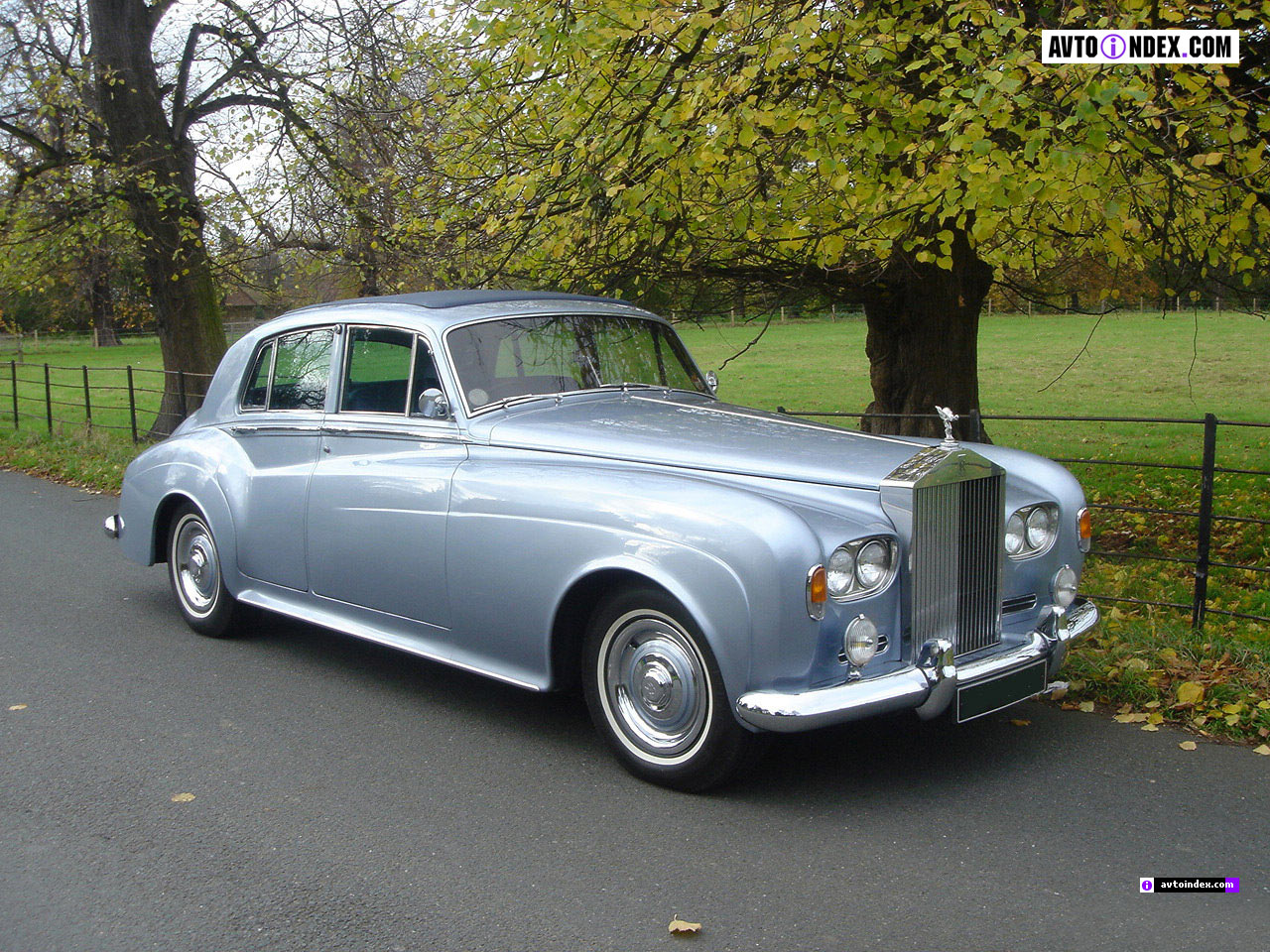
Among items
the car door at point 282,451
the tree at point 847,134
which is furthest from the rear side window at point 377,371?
the tree at point 847,134

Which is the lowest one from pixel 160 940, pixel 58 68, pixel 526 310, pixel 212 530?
pixel 160 940

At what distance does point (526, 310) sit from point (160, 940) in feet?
10.6

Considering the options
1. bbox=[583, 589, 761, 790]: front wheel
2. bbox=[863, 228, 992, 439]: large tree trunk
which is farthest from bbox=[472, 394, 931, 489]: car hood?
bbox=[863, 228, 992, 439]: large tree trunk

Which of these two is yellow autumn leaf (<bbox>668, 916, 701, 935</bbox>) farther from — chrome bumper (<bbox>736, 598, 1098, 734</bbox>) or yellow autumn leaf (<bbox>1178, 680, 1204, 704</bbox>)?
yellow autumn leaf (<bbox>1178, 680, 1204, 704</bbox>)

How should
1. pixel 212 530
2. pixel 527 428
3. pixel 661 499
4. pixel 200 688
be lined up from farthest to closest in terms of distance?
pixel 212 530, pixel 200 688, pixel 527 428, pixel 661 499

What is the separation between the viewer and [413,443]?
5.26 metres

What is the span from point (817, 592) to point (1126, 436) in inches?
577

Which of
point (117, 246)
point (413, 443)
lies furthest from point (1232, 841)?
point (117, 246)

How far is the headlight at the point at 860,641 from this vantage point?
3902 mm

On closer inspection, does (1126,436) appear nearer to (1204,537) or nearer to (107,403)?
(1204,537)

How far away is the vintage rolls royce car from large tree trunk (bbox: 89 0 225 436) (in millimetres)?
9313

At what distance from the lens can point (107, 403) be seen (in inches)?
983

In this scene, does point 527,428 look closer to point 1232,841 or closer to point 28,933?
point 28,933

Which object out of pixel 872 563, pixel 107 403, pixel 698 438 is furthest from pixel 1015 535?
pixel 107 403
